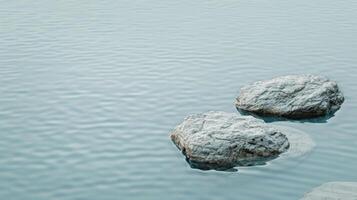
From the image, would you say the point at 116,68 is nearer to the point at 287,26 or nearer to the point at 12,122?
the point at 12,122

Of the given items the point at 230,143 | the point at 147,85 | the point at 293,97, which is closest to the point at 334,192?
the point at 230,143

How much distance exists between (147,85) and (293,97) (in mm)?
4453

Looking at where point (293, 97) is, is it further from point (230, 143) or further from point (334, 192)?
point (334, 192)

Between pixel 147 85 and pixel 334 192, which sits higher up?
pixel 147 85

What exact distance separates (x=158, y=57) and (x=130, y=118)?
5.79m

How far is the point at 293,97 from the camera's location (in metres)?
17.6

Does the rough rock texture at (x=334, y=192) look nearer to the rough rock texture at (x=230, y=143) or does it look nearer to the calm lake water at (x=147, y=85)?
the calm lake water at (x=147, y=85)

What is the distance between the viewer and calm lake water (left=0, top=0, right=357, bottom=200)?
14172mm

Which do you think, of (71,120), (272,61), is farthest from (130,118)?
(272,61)

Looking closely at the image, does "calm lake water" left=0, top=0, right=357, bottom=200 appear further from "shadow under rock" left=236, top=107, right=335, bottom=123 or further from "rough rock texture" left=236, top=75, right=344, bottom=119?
"rough rock texture" left=236, top=75, right=344, bottom=119

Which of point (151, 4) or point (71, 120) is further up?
point (151, 4)

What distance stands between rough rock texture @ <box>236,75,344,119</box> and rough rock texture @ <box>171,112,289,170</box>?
197 centimetres

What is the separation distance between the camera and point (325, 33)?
26125 mm

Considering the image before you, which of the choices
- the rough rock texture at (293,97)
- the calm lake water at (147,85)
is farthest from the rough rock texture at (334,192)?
the rough rock texture at (293,97)
